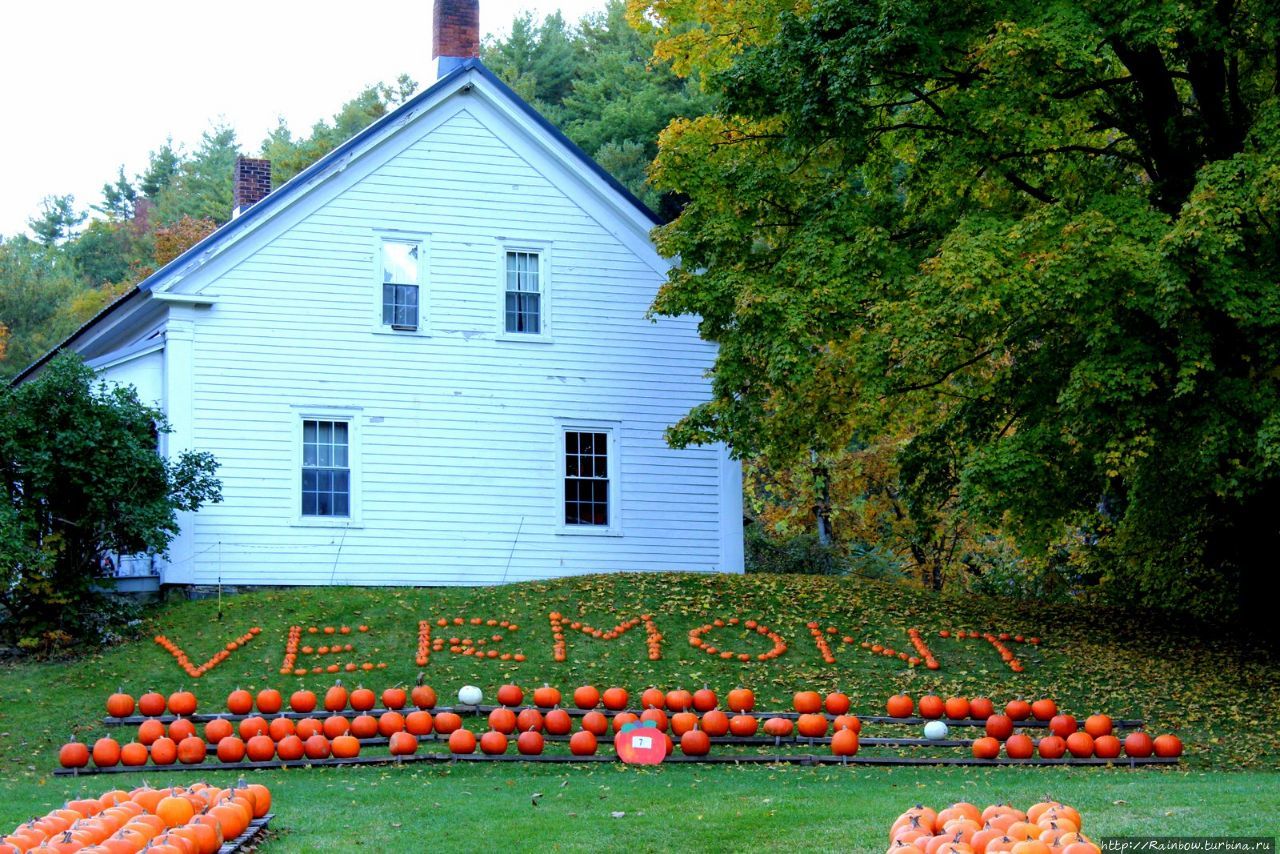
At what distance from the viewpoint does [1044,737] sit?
14.7m

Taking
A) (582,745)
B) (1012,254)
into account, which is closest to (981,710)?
(582,745)

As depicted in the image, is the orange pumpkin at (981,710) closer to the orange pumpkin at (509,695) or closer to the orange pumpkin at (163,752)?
Result: the orange pumpkin at (509,695)

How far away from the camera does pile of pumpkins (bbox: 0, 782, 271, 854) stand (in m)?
7.80

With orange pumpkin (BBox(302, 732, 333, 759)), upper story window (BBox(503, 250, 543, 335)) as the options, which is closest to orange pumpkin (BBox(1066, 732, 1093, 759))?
orange pumpkin (BBox(302, 732, 333, 759))

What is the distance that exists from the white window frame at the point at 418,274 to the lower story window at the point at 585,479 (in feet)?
10.0

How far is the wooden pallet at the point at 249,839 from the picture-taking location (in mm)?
8891

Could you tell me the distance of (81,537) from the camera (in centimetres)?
1903

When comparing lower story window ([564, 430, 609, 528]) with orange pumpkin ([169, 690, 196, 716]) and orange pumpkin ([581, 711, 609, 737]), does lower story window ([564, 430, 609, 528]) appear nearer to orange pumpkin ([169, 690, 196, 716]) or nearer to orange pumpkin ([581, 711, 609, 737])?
orange pumpkin ([581, 711, 609, 737])

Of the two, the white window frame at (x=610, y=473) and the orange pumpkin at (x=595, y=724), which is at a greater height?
the white window frame at (x=610, y=473)

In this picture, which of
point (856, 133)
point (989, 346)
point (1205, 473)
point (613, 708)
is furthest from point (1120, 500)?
point (613, 708)

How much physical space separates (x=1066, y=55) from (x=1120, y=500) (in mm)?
8582

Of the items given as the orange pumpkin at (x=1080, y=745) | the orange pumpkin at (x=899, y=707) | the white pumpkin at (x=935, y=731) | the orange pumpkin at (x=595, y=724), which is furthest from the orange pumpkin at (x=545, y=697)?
the orange pumpkin at (x=1080, y=745)

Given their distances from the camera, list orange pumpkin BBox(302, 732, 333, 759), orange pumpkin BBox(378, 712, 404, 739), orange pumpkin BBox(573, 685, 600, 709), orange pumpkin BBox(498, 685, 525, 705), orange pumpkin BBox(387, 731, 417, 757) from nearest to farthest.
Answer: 1. orange pumpkin BBox(302, 732, 333, 759)
2. orange pumpkin BBox(387, 731, 417, 757)
3. orange pumpkin BBox(378, 712, 404, 739)
4. orange pumpkin BBox(498, 685, 525, 705)
5. orange pumpkin BBox(573, 685, 600, 709)

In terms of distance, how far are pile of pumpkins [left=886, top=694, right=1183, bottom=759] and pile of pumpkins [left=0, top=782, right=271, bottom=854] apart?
7.82 m
